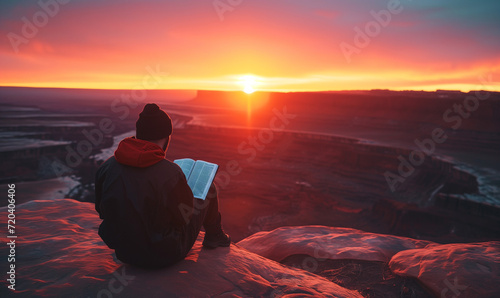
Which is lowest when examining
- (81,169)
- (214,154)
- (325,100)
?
(81,169)

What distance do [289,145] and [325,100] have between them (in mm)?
18527

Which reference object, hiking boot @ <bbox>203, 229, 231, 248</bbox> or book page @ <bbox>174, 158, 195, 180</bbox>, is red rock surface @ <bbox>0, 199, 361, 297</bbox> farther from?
book page @ <bbox>174, 158, 195, 180</bbox>

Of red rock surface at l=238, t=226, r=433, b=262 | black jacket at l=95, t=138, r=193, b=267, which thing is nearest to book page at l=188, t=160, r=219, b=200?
black jacket at l=95, t=138, r=193, b=267

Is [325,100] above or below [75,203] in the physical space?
above

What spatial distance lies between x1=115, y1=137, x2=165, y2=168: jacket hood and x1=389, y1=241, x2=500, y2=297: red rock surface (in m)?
3.11

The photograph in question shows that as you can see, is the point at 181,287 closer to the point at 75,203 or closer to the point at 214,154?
the point at 75,203

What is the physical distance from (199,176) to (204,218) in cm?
49

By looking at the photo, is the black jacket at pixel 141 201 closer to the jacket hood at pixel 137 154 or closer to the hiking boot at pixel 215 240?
the jacket hood at pixel 137 154

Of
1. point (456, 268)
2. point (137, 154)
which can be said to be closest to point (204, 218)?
point (137, 154)

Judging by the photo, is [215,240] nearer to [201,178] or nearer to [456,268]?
[201,178]

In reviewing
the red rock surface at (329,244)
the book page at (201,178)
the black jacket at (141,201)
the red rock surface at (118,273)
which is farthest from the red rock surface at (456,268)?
the black jacket at (141,201)

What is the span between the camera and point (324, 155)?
2553cm

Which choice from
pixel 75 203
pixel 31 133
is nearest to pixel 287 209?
pixel 75 203

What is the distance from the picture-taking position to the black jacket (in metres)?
2.08
